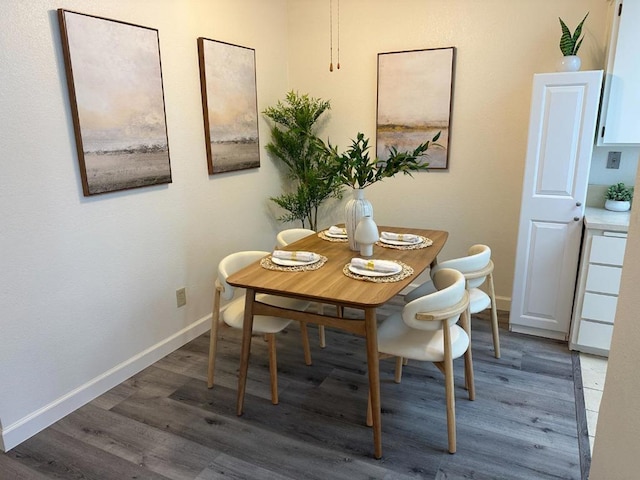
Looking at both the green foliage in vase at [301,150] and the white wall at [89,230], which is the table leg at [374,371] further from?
the green foliage in vase at [301,150]

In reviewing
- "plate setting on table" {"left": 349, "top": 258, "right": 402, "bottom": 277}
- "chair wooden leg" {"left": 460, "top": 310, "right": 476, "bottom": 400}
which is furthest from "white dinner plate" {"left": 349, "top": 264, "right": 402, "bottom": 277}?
"chair wooden leg" {"left": 460, "top": 310, "right": 476, "bottom": 400}

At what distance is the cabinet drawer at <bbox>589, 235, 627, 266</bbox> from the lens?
8.46ft

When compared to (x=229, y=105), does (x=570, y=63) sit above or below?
above

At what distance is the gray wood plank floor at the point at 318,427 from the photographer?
191cm

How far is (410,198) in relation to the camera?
12.0ft

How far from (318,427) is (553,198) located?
2.05 metres

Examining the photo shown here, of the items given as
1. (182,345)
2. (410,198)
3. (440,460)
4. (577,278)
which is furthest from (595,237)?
(182,345)

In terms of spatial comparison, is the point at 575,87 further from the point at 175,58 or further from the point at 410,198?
the point at 175,58

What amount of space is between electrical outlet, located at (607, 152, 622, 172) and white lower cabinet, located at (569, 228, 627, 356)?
2.29ft

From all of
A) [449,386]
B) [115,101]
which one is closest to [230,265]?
[115,101]

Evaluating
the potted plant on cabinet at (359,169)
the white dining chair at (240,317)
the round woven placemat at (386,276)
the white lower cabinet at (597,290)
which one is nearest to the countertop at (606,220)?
the white lower cabinet at (597,290)

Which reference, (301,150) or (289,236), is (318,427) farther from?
(301,150)

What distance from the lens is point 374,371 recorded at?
189cm

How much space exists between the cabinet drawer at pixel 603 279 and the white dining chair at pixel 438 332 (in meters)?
1.06
